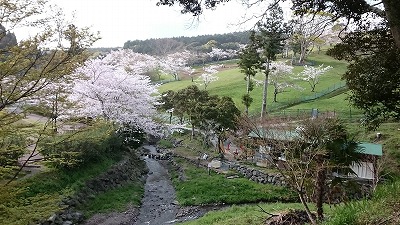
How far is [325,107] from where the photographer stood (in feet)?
114

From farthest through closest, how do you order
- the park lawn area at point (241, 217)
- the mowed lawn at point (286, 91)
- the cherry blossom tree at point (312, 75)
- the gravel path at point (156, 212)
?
the cherry blossom tree at point (312, 75), the mowed lawn at point (286, 91), the gravel path at point (156, 212), the park lawn area at point (241, 217)

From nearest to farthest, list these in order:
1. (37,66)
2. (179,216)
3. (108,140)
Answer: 1. (37,66)
2. (179,216)
3. (108,140)

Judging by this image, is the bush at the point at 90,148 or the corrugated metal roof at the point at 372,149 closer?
the bush at the point at 90,148

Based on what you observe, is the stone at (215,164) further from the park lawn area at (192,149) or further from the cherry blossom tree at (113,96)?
the cherry blossom tree at (113,96)

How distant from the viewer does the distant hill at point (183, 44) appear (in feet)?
306

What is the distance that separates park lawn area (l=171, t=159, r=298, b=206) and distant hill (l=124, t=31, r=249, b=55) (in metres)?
→ 73.7

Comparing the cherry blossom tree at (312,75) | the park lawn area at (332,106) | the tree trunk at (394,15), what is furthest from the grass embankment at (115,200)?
the cherry blossom tree at (312,75)

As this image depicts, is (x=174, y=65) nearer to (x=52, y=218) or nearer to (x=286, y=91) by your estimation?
(x=286, y=91)

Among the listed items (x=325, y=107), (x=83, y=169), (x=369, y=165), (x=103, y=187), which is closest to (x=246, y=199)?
(x=369, y=165)

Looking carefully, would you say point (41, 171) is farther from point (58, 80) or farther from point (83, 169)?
point (58, 80)

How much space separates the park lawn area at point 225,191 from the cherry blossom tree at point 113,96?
651 cm

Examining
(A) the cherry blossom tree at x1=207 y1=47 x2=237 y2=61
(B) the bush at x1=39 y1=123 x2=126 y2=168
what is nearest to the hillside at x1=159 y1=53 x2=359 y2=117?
(B) the bush at x1=39 y1=123 x2=126 y2=168

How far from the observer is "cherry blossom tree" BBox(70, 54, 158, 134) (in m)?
23.1

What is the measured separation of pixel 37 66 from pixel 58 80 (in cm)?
53
